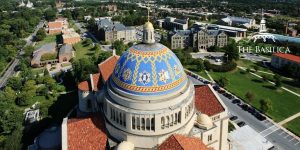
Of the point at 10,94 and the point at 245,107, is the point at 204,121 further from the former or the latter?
the point at 10,94

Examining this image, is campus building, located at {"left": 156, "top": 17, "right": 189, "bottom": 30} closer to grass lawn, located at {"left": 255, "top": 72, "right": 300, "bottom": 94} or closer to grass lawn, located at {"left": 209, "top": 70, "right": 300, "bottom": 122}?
grass lawn, located at {"left": 209, "top": 70, "right": 300, "bottom": 122}

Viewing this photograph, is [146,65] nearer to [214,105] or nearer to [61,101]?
[214,105]

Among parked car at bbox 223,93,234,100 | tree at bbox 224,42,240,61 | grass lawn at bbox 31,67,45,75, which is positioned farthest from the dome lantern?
tree at bbox 224,42,240,61

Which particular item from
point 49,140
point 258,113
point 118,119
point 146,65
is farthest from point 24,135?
point 258,113

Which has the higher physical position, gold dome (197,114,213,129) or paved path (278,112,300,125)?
gold dome (197,114,213,129)

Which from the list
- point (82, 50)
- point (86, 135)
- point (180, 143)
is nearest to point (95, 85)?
point (86, 135)

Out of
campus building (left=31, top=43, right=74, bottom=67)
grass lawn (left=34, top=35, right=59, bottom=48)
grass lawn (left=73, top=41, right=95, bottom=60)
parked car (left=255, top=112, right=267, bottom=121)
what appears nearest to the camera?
parked car (left=255, top=112, right=267, bottom=121)
